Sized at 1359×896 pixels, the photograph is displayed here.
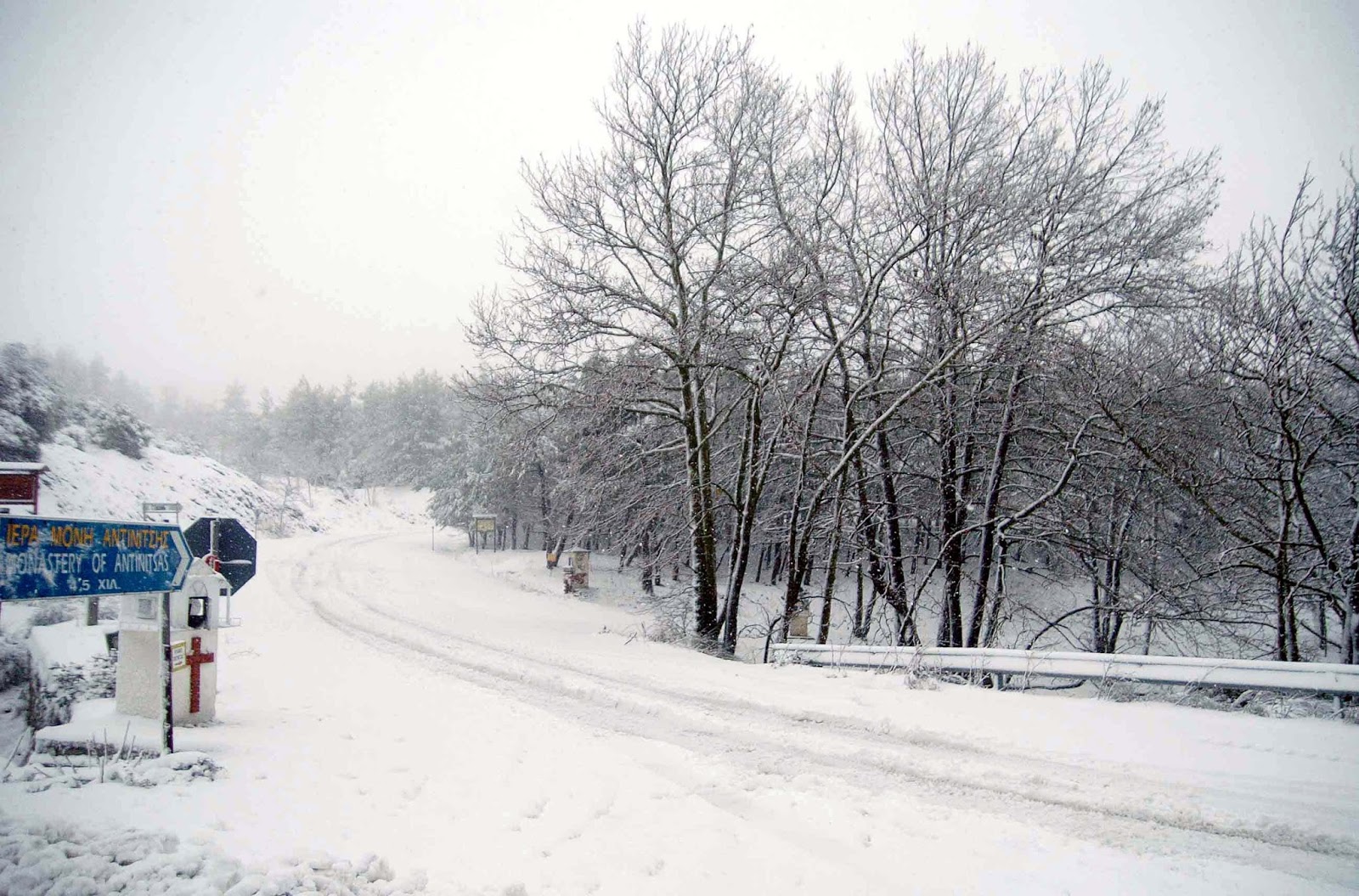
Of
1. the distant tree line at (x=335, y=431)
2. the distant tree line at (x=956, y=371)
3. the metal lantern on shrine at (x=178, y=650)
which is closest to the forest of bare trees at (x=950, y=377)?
the distant tree line at (x=956, y=371)

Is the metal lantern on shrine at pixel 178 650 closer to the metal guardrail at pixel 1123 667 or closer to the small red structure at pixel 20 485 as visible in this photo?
the small red structure at pixel 20 485

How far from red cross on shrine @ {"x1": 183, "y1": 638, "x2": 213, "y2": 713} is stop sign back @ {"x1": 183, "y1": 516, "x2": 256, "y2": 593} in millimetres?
873

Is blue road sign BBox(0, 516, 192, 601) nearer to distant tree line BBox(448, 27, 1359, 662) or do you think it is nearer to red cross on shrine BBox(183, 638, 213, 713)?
red cross on shrine BBox(183, 638, 213, 713)

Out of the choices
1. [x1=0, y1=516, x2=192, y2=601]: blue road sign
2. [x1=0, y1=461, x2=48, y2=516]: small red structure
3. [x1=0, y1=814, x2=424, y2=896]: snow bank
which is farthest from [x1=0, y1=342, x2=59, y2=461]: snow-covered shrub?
[x1=0, y1=814, x2=424, y2=896]: snow bank

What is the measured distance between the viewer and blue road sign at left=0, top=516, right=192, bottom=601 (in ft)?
11.4

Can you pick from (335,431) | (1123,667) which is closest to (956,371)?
(1123,667)

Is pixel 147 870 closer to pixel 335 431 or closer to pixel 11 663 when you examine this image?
pixel 11 663

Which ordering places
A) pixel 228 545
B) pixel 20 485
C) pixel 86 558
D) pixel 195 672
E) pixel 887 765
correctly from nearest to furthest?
pixel 86 558, pixel 887 765, pixel 195 672, pixel 228 545, pixel 20 485

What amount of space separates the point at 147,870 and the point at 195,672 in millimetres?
3168

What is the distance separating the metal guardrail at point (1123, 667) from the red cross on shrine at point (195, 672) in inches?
283

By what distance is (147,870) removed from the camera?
3027 mm

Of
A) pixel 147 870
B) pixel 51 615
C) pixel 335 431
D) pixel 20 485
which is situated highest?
pixel 335 431

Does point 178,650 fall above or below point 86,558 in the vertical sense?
below

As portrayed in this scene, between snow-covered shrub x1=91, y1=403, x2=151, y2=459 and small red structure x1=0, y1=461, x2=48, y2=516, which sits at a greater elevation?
snow-covered shrub x1=91, y1=403, x2=151, y2=459
